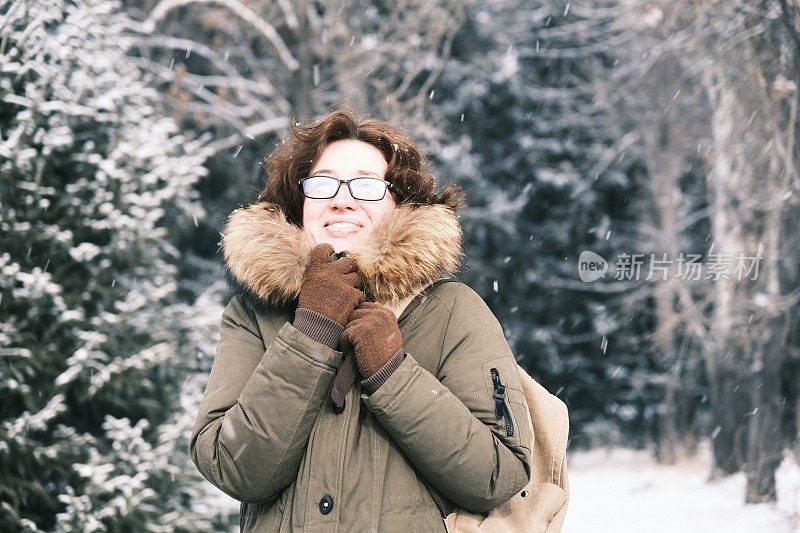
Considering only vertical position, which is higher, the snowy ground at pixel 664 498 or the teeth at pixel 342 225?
the teeth at pixel 342 225

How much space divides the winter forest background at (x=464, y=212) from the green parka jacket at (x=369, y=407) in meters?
0.31

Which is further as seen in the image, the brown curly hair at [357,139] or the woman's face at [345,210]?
the brown curly hair at [357,139]

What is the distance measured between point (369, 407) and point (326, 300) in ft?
0.82

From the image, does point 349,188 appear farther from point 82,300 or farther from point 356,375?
point 82,300

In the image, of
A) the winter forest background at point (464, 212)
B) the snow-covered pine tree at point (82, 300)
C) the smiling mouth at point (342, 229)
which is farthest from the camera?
the winter forest background at point (464, 212)

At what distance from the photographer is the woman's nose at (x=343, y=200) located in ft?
6.95

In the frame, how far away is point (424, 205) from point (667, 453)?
13.4 meters

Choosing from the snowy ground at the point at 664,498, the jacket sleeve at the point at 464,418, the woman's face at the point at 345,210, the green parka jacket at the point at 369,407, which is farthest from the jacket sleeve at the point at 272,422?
the snowy ground at the point at 664,498

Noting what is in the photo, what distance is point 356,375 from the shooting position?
6.43 ft

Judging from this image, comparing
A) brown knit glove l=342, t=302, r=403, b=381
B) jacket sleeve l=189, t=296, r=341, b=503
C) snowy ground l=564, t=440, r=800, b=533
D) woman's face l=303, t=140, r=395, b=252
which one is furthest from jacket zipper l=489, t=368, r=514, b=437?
snowy ground l=564, t=440, r=800, b=533

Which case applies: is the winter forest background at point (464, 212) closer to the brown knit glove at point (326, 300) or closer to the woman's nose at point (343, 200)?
the woman's nose at point (343, 200)

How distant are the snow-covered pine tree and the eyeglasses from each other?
10.5ft

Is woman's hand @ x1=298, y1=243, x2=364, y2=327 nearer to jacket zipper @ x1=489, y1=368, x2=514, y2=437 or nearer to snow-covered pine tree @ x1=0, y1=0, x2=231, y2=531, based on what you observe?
jacket zipper @ x1=489, y1=368, x2=514, y2=437

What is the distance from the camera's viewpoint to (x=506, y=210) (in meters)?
14.0
